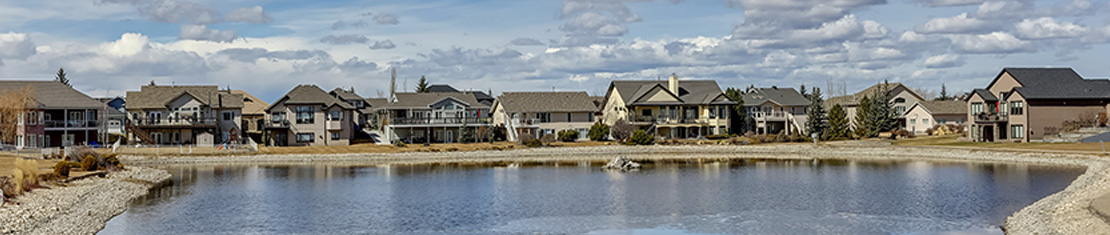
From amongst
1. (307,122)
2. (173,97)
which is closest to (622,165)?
(307,122)

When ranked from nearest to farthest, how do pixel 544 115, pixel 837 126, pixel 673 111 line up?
pixel 837 126, pixel 544 115, pixel 673 111

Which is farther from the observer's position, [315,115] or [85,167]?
[315,115]

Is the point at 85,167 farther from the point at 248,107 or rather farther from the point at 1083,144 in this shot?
the point at 1083,144

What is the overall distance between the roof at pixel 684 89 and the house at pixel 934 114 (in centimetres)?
1827

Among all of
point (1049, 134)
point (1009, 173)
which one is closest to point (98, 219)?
point (1009, 173)

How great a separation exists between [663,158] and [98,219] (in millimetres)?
39638

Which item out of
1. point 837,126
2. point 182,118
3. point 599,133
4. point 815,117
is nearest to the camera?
point 182,118

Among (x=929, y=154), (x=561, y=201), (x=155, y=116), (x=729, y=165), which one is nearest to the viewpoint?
(x=561, y=201)

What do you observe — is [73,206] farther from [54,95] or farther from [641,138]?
[641,138]

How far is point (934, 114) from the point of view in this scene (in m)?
85.1

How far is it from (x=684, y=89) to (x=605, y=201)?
49.5 metres

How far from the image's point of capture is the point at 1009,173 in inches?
1801

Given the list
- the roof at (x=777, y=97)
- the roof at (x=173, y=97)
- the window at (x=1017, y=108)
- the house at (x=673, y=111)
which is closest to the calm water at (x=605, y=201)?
the window at (x=1017, y=108)

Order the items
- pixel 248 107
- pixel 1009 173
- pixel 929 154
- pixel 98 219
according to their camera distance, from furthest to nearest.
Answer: pixel 248 107, pixel 929 154, pixel 1009 173, pixel 98 219
